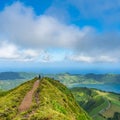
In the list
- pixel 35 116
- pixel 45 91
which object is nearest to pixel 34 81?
pixel 45 91

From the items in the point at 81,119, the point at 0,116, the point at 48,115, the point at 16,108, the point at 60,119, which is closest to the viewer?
the point at 60,119

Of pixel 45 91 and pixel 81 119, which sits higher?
pixel 45 91

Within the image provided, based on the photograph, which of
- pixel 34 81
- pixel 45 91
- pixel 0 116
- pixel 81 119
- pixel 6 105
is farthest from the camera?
pixel 34 81

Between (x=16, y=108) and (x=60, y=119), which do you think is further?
(x=16, y=108)

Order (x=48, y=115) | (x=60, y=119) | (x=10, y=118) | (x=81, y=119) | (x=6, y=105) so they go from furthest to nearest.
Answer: (x=81, y=119) → (x=6, y=105) → (x=10, y=118) → (x=48, y=115) → (x=60, y=119)

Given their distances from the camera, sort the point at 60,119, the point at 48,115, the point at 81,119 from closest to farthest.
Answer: the point at 60,119 → the point at 48,115 → the point at 81,119

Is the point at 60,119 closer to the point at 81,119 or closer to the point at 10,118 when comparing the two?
the point at 10,118

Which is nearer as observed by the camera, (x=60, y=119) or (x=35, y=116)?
(x=60, y=119)

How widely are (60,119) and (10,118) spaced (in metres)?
17.3

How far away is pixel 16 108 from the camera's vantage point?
2621 inches

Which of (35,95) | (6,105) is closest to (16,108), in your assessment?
(6,105)

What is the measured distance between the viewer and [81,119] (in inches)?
3191

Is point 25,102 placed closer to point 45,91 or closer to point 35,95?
point 35,95

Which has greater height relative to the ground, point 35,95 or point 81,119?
point 35,95
